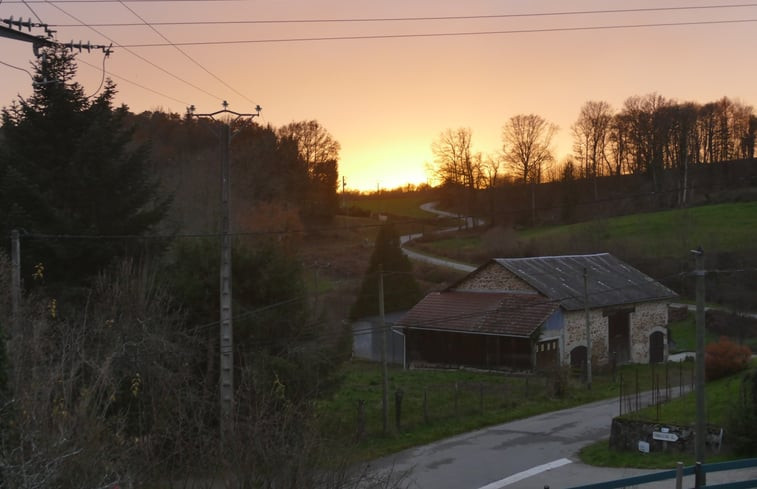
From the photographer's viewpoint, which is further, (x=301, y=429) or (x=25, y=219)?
(x=25, y=219)

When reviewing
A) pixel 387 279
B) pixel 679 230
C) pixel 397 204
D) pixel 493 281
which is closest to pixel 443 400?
pixel 493 281

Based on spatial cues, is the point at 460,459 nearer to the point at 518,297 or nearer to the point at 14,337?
the point at 14,337

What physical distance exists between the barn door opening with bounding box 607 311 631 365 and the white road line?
1730cm

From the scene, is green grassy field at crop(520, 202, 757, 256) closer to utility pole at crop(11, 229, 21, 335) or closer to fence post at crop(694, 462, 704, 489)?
fence post at crop(694, 462, 704, 489)

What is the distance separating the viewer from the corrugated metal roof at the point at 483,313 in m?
31.0

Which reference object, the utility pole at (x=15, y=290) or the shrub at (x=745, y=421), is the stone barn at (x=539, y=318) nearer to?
the shrub at (x=745, y=421)

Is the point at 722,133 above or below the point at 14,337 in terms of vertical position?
above

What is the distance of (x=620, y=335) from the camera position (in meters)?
35.0

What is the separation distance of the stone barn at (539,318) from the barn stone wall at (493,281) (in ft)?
0.15

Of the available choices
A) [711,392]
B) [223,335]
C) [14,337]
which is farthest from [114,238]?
[711,392]

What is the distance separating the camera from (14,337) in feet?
34.3

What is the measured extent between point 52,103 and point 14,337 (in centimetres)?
1261

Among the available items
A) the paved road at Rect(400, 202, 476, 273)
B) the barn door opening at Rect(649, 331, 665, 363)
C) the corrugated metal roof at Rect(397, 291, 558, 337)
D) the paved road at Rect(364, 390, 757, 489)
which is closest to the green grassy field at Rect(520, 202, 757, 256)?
the paved road at Rect(400, 202, 476, 273)

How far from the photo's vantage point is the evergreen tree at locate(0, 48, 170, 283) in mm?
19812
